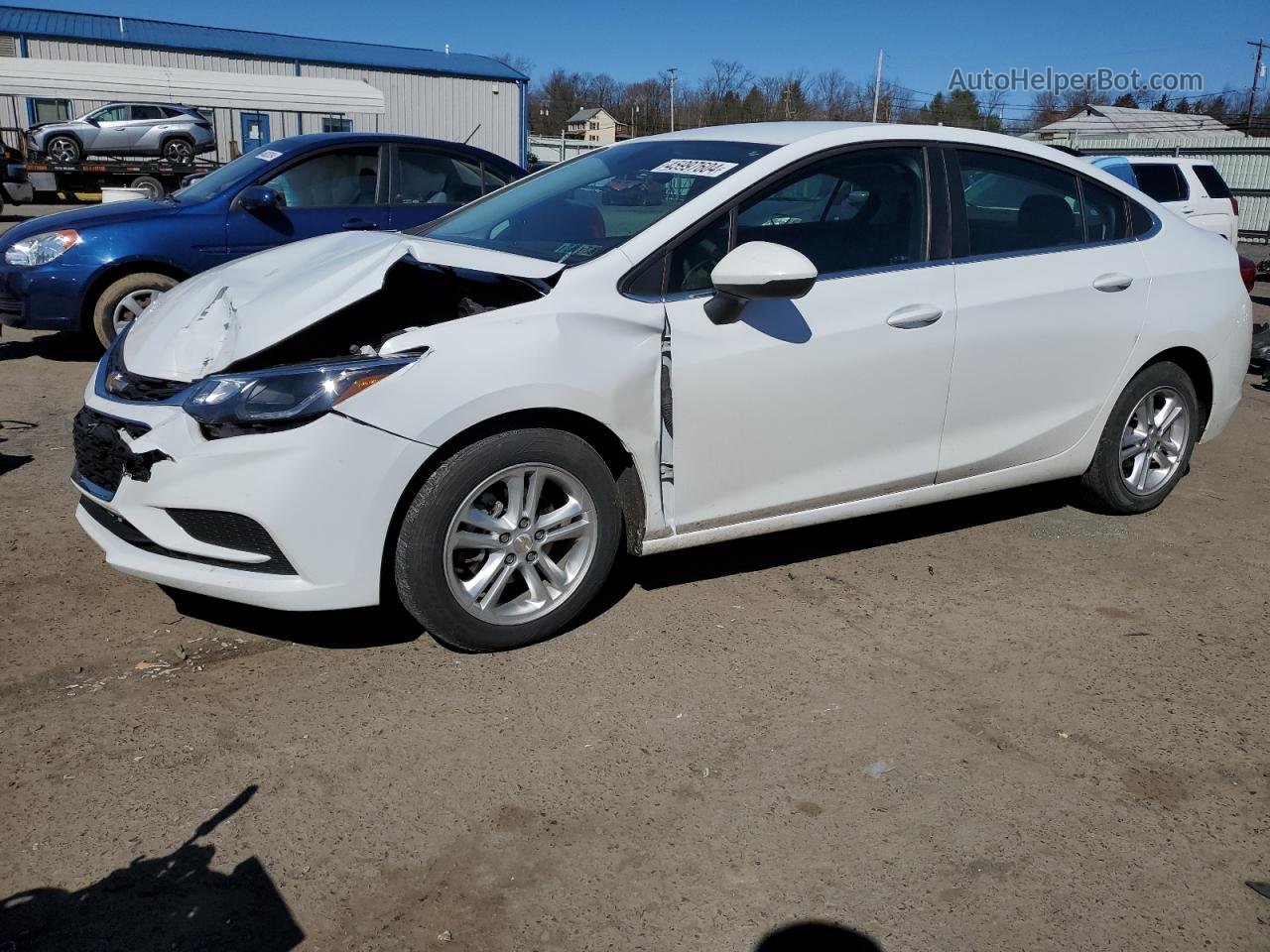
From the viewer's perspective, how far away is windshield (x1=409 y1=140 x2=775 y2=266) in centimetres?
387

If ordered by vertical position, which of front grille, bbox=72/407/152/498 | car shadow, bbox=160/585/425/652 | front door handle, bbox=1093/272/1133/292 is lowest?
car shadow, bbox=160/585/425/652

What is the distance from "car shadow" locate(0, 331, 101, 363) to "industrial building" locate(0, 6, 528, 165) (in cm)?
2184

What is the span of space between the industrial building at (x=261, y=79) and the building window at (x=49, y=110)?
0.04 m

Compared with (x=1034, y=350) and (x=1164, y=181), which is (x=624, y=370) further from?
(x=1164, y=181)

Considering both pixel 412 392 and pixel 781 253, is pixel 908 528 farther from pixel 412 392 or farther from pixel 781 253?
pixel 412 392

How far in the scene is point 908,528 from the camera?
4.99 meters

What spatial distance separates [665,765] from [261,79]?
30056mm

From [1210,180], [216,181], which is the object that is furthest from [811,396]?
[1210,180]

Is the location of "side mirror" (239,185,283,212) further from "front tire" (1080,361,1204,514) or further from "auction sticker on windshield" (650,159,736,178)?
"front tire" (1080,361,1204,514)

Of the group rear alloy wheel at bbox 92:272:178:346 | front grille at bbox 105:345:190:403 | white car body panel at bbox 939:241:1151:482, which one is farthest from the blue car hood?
white car body panel at bbox 939:241:1151:482

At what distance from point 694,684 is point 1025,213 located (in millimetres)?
2534

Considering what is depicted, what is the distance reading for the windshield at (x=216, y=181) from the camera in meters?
7.62

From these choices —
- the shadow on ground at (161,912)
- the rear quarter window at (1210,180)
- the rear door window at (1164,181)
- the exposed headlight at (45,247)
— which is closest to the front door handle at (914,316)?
the shadow on ground at (161,912)

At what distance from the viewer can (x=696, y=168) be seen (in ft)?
13.2
